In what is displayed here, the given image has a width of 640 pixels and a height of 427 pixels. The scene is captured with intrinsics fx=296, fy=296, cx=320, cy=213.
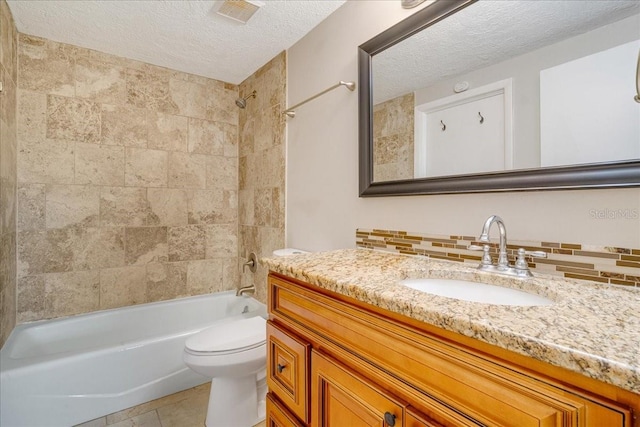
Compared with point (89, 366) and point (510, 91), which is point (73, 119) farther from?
point (510, 91)

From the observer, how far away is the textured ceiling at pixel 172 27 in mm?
1716

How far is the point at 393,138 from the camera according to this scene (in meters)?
1.36

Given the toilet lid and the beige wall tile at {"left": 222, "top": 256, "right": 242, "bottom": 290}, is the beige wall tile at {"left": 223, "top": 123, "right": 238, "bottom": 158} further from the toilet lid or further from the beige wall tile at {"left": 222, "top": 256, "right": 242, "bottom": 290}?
the toilet lid

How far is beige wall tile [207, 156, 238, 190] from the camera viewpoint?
2.74 meters

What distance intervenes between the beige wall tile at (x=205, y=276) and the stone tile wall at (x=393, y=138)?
6.33 feet

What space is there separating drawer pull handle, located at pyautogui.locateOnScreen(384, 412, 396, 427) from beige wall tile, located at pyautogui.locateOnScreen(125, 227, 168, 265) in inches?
92.3

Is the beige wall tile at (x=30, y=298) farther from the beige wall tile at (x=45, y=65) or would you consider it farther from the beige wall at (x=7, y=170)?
the beige wall tile at (x=45, y=65)

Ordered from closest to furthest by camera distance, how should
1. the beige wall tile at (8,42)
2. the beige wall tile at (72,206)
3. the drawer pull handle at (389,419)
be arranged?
1. the drawer pull handle at (389,419)
2. the beige wall tile at (8,42)
3. the beige wall tile at (72,206)

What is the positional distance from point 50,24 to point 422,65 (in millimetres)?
2325

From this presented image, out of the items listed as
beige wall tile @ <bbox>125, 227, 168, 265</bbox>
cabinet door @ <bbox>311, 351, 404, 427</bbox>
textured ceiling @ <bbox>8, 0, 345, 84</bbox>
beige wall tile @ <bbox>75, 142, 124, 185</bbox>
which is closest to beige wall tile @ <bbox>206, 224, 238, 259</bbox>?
beige wall tile @ <bbox>125, 227, 168, 265</bbox>

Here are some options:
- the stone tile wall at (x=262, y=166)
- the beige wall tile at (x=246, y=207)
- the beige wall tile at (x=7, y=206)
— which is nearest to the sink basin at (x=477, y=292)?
the stone tile wall at (x=262, y=166)

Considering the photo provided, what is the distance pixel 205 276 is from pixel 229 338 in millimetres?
1190

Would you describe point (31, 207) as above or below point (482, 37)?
below

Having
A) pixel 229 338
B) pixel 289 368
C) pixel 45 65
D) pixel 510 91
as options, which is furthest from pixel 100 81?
pixel 510 91
